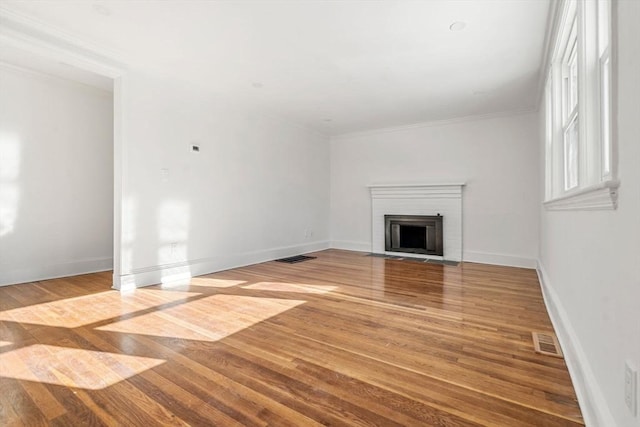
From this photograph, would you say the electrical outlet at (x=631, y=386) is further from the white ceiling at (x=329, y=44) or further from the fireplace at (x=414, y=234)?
the fireplace at (x=414, y=234)

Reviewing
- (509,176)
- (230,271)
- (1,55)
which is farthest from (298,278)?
(1,55)

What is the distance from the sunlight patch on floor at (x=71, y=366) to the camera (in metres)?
1.73

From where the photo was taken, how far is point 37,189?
3.94m

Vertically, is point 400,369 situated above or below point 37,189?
below

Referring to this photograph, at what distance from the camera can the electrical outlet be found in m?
0.90

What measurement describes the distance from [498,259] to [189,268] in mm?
4899

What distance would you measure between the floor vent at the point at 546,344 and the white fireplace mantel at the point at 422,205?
3325 millimetres

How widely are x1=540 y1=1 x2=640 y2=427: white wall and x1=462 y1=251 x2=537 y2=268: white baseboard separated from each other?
3.61m

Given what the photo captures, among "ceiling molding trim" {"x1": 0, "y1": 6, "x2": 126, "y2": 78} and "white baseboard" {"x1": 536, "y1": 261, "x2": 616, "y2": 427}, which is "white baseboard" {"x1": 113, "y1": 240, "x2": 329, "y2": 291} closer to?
"ceiling molding trim" {"x1": 0, "y1": 6, "x2": 126, "y2": 78}

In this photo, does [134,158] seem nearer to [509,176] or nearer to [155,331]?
[155,331]

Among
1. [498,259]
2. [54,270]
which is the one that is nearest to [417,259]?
[498,259]

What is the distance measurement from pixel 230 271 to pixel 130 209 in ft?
5.32

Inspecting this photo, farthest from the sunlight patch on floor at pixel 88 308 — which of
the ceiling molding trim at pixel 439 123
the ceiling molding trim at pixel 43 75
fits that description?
the ceiling molding trim at pixel 439 123

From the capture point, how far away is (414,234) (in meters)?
6.05
